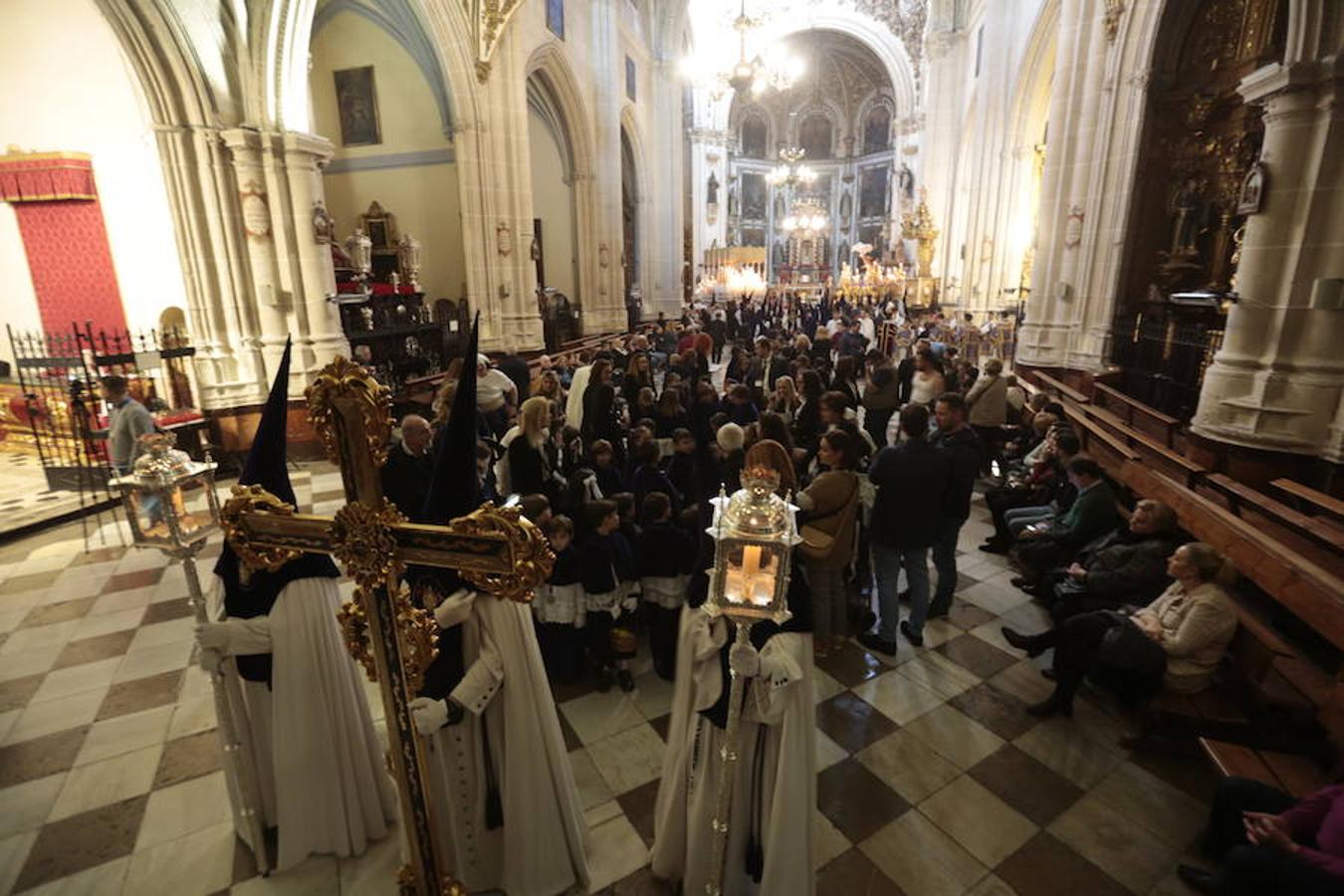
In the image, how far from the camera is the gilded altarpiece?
8.91m

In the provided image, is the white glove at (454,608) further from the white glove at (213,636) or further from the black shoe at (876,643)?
the black shoe at (876,643)

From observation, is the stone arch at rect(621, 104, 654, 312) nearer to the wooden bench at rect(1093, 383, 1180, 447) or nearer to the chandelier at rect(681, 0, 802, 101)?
the chandelier at rect(681, 0, 802, 101)

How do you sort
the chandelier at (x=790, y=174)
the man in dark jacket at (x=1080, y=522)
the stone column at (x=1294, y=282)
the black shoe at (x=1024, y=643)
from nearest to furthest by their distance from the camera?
the black shoe at (x=1024, y=643), the man in dark jacket at (x=1080, y=522), the stone column at (x=1294, y=282), the chandelier at (x=790, y=174)

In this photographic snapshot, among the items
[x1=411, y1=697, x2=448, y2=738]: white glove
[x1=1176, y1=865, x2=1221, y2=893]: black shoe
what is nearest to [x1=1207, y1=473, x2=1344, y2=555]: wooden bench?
[x1=1176, y1=865, x2=1221, y2=893]: black shoe

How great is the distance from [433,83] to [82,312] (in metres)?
7.49

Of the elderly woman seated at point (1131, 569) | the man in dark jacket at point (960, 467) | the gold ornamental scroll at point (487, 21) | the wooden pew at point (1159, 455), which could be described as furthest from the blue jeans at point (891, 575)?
the gold ornamental scroll at point (487, 21)

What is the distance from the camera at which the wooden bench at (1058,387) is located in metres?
9.20

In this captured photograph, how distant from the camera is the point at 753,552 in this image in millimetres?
1919

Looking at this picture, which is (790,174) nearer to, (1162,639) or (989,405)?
(989,405)

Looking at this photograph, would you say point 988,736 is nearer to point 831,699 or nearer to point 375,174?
point 831,699

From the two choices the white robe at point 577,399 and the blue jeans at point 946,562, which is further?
the white robe at point 577,399

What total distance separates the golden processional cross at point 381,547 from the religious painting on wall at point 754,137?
46876mm

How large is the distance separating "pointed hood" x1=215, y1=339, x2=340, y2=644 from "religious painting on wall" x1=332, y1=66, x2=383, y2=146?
13687mm

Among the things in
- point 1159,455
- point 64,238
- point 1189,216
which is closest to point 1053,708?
point 1159,455
